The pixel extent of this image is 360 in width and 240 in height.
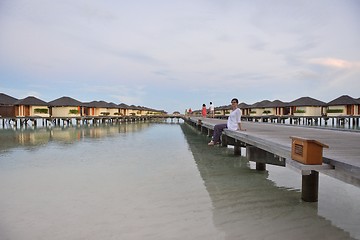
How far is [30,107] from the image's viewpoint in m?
35.8

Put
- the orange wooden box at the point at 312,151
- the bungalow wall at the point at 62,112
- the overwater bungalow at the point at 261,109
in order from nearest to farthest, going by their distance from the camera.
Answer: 1. the orange wooden box at the point at 312,151
2. the bungalow wall at the point at 62,112
3. the overwater bungalow at the point at 261,109

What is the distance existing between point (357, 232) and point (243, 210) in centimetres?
178

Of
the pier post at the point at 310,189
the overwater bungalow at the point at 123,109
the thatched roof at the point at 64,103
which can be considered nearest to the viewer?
the pier post at the point at 310,189

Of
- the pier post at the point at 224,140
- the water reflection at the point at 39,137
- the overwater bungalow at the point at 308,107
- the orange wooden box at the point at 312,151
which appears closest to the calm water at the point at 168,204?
the pier post at the point at 224,140

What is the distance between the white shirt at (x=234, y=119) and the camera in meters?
8.41

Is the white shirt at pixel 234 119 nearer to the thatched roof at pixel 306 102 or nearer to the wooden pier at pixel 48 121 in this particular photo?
the thatched roof at pixel 306 102

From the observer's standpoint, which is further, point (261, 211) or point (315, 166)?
point (261, 211)

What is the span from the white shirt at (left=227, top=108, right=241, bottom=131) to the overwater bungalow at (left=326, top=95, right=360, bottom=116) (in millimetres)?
33311

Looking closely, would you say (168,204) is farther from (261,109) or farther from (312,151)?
(261,109)

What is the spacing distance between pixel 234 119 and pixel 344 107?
3425 cm

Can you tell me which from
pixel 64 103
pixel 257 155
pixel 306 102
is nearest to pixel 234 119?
pixel 257 155

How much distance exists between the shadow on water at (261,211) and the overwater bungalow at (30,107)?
111ft

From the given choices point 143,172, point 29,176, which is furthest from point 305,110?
point 29,176

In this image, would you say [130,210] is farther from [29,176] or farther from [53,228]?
[29,176]
